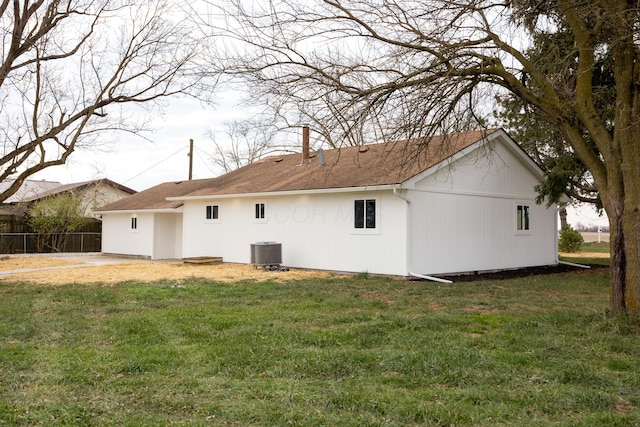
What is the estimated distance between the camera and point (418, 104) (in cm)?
905

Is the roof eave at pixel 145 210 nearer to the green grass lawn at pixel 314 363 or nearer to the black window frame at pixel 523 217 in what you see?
the green grass lawn at pixel 314 363

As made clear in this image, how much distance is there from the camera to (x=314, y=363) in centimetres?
584

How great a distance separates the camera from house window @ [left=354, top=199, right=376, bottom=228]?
54.0 feet

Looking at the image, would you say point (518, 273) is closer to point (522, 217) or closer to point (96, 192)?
point (522, 217)

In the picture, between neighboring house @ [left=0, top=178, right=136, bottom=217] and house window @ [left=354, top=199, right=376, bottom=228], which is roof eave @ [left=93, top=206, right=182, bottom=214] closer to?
neighboring house @ [left=0, top=178, right=136, bottom=217]

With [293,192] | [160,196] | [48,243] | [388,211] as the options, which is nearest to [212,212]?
[293,192]

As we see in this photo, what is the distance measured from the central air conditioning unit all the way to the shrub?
19635 millimetres

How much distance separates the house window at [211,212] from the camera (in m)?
22.0

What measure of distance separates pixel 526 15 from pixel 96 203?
33037 millimetres

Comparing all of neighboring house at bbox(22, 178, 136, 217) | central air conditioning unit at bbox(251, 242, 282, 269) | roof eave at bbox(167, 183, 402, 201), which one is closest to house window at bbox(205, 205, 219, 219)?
roof eave at bbox(167, 183, 402, 201)

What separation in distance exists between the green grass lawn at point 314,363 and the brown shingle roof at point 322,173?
3874 millimetres

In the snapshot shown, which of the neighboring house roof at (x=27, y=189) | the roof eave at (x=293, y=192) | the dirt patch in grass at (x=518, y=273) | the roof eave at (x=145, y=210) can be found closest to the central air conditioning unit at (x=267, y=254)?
the roof eave at (x=293, y=192)

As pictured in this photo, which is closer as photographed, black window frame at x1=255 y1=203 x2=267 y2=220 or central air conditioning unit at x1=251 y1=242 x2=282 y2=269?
central air conditioning unit at x1=251 y1=242 x2=282 y2=269

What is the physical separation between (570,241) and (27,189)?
36.8 m
